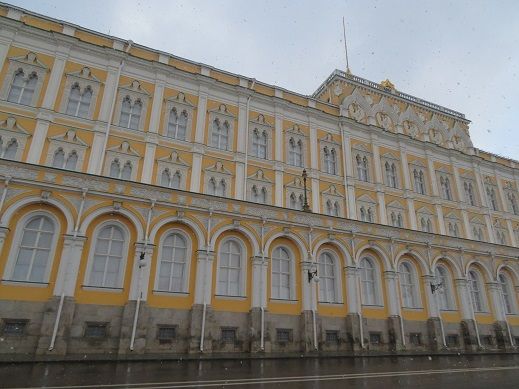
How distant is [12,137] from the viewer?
22.5 metres

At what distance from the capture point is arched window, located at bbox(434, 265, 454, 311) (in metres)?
24.8

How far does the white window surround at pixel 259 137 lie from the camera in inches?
1172

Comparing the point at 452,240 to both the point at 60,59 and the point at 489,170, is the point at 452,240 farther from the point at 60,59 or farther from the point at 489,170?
the point at 60,59

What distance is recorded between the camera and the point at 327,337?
19.5 metres

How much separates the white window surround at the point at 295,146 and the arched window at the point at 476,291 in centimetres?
1534

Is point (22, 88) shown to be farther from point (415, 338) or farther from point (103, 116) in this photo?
→ point (415, 338)

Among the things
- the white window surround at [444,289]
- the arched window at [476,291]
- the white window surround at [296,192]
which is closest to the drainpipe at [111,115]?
the white window surround at [296,192]

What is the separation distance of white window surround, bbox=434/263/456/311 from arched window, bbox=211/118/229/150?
1813 cm

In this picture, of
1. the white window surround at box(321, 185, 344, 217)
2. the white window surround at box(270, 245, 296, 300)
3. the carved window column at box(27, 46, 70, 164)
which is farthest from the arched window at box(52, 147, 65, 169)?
the white window surround at box(321, 185, 344, 217)

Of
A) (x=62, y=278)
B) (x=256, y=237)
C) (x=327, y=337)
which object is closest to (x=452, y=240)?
(x=327, y=337)

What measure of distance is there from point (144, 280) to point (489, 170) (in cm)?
4085

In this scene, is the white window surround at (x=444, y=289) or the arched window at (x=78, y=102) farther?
the arched window at (x=78, y=102)

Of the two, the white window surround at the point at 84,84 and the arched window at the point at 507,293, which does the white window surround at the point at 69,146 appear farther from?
the arched window at the point at 507,293

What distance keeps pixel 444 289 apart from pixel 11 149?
30084 millimetres
